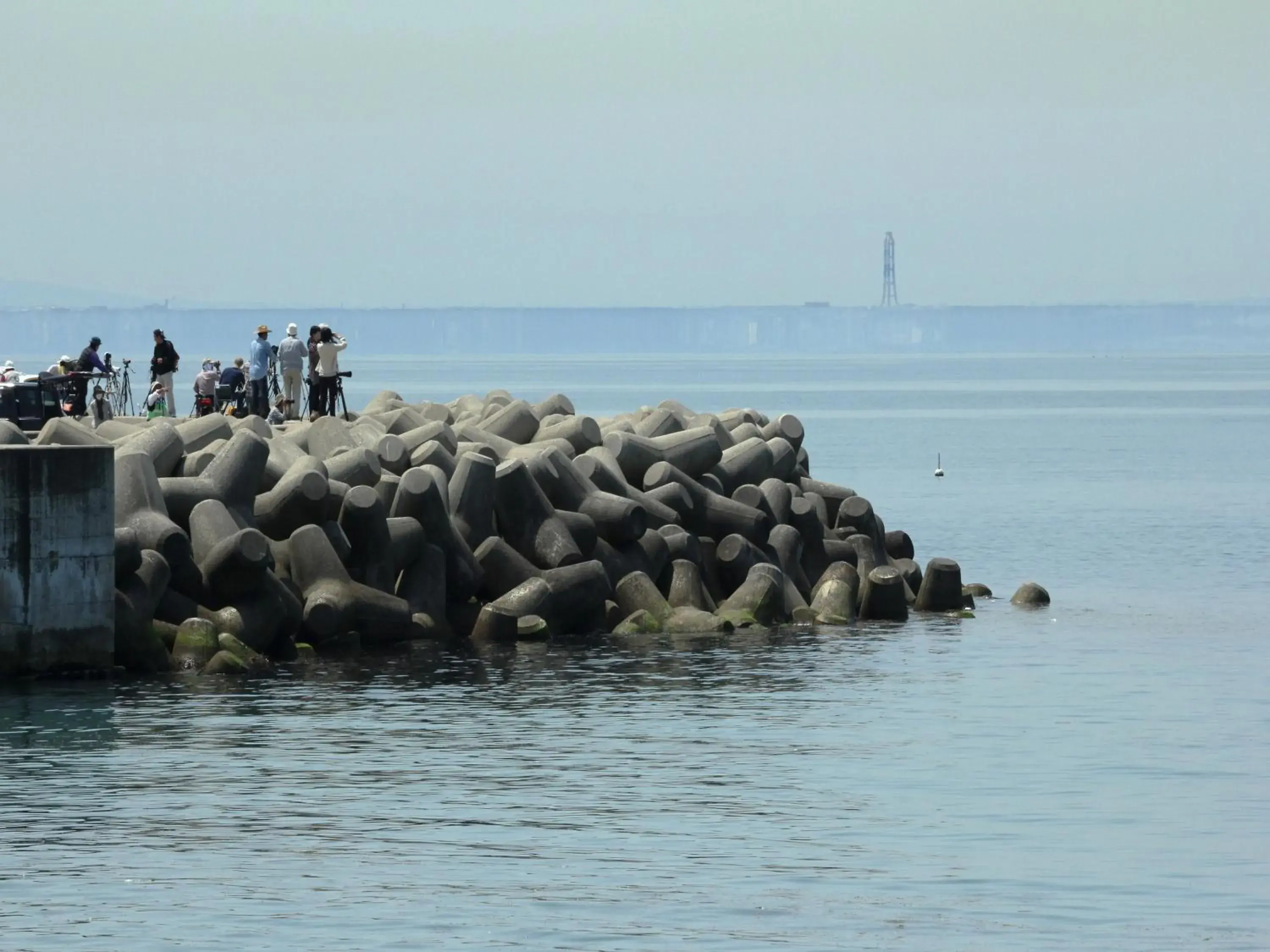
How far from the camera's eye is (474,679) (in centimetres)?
2434

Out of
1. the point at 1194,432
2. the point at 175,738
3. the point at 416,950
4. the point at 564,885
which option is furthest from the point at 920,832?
the point at 1194,432

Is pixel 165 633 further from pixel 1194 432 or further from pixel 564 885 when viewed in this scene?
pixel 1194 432

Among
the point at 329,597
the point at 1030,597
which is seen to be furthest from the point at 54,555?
the point at 1030,597

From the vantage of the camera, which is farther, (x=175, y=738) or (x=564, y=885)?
(x=175, y=738)

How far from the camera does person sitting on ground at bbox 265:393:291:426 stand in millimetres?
35031

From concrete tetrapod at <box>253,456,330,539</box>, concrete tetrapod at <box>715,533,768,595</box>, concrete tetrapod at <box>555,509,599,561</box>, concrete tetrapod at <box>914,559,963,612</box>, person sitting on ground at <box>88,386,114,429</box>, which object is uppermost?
person sitting on ground at <box>88,386,114,429</box>

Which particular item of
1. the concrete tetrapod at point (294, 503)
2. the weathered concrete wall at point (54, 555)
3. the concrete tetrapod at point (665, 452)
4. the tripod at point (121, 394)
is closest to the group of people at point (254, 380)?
the tripod at point (121, 394)

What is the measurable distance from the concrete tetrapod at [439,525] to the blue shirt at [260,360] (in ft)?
28.9

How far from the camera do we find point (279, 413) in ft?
116

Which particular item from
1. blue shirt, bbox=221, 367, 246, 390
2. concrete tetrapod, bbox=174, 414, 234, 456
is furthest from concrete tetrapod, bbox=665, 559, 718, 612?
blue shirt, bbox=221, 367, 246, 390

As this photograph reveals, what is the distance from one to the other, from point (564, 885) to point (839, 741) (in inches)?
259

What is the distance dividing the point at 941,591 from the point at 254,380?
10.8 m

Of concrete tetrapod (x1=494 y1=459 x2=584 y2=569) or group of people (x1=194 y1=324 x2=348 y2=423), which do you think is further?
group of people (x1=194 y1=324 x2=348 y2=423)

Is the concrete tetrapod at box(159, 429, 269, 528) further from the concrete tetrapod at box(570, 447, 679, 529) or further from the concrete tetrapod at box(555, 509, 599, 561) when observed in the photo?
the concrete tetrapod at box(570, 447, 679, 529)
